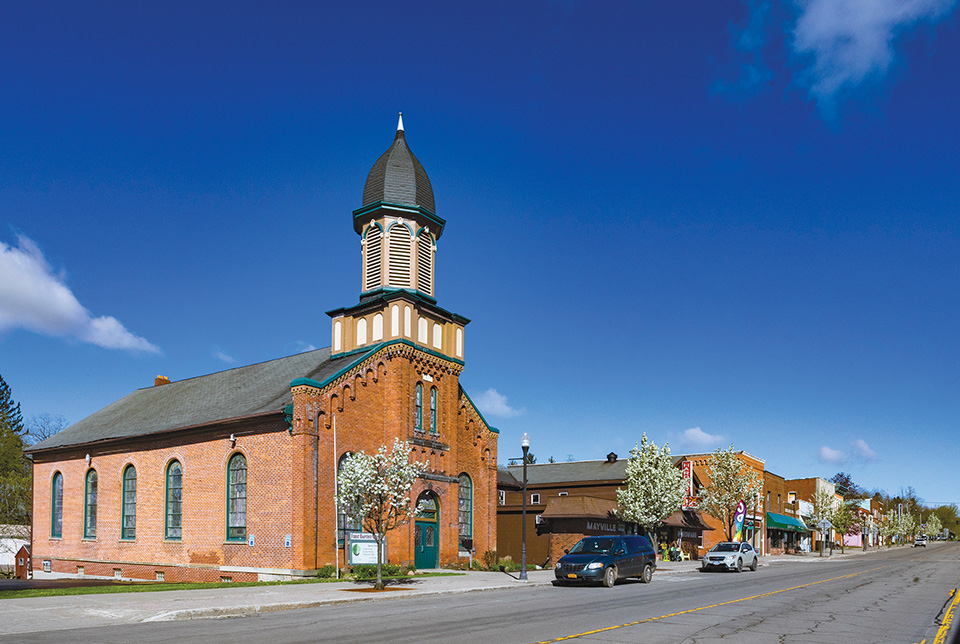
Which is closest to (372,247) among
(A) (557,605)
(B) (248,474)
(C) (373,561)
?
(B) (248,474)

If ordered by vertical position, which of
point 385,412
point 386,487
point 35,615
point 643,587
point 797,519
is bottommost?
point 797,519

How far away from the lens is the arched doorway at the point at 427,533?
3419 centimetres

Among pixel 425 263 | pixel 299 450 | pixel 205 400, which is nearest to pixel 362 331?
pixel 425 263

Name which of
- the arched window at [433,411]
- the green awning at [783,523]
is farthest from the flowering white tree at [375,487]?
the green awning at [783,523]

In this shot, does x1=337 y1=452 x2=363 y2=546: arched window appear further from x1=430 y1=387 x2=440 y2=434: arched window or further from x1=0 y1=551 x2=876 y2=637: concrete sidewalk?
x1=430 y1=387 x2=440 y2=434: arched window

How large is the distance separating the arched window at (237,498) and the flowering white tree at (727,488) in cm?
3395

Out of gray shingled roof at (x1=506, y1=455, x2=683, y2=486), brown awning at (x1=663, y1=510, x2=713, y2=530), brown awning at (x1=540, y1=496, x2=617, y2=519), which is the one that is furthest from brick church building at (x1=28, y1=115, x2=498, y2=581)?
brown awning at (x1=663, y1=510, x2=713, y2=530)

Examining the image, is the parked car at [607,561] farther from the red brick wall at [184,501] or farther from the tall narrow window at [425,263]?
the tall narrow window at [425,263]

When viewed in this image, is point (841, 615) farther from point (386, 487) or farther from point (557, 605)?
point (386, 487)

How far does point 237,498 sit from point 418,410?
8653 millimetres

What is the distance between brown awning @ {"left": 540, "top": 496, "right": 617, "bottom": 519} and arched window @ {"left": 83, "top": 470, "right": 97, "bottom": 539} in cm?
2345

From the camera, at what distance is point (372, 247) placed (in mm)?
37719

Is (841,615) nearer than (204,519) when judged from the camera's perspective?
Yes

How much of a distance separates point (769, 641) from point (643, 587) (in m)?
14.1
